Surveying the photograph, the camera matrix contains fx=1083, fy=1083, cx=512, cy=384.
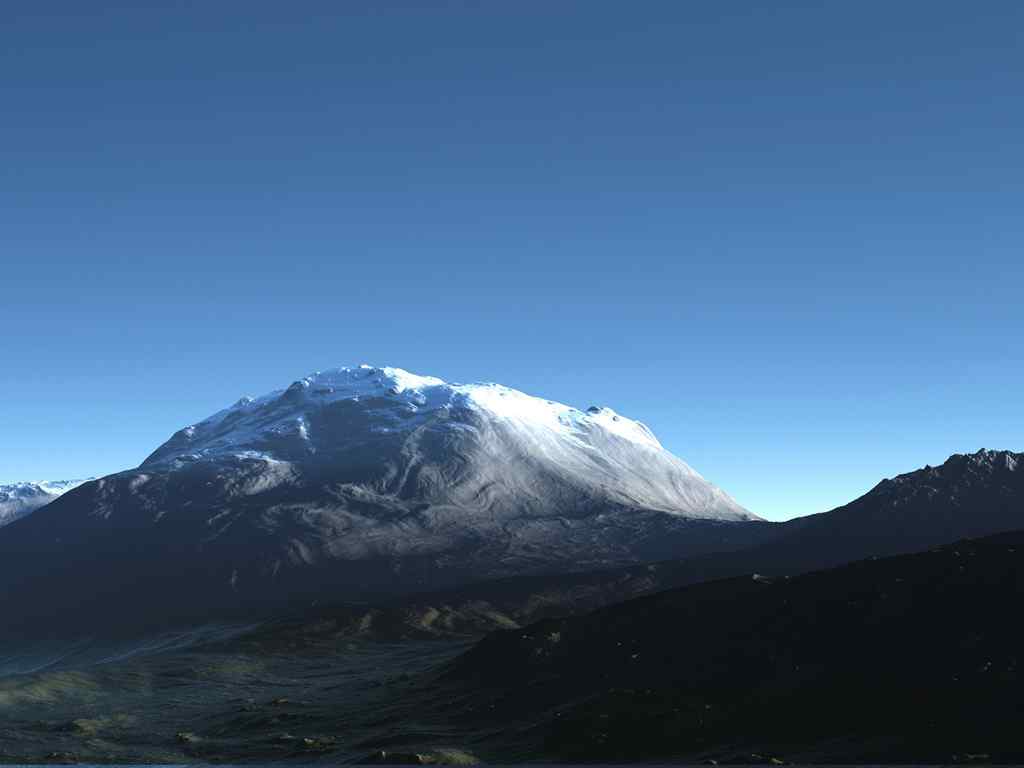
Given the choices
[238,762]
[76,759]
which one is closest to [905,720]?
[238,762]

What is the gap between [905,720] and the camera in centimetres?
7069

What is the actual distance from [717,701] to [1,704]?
290 ft

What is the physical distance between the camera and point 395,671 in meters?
149

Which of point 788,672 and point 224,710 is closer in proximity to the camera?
point 788,672

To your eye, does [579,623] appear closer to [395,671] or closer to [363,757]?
[395,671]

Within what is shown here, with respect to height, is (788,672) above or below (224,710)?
above

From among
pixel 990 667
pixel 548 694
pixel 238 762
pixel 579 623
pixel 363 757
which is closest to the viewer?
pixel 990 667

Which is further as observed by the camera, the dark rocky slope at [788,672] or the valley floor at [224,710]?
the valley floor at [224,710]

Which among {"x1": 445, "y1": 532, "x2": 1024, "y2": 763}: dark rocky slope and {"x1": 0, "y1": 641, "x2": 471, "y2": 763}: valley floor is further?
{"x1": 0, "y1": 641, "x2": 471, "y2": 763}: valley floor

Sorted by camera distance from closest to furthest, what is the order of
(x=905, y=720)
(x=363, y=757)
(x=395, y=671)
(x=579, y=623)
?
(x=905, y=720) → (x=363, y=757) → (x=579, y=623) → (x=395, y=671)

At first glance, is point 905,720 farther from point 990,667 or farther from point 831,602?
point 831,602

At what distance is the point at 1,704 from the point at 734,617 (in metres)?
86.1

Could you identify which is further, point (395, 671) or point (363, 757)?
point (395, 671)

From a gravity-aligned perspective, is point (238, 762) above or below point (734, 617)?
below
